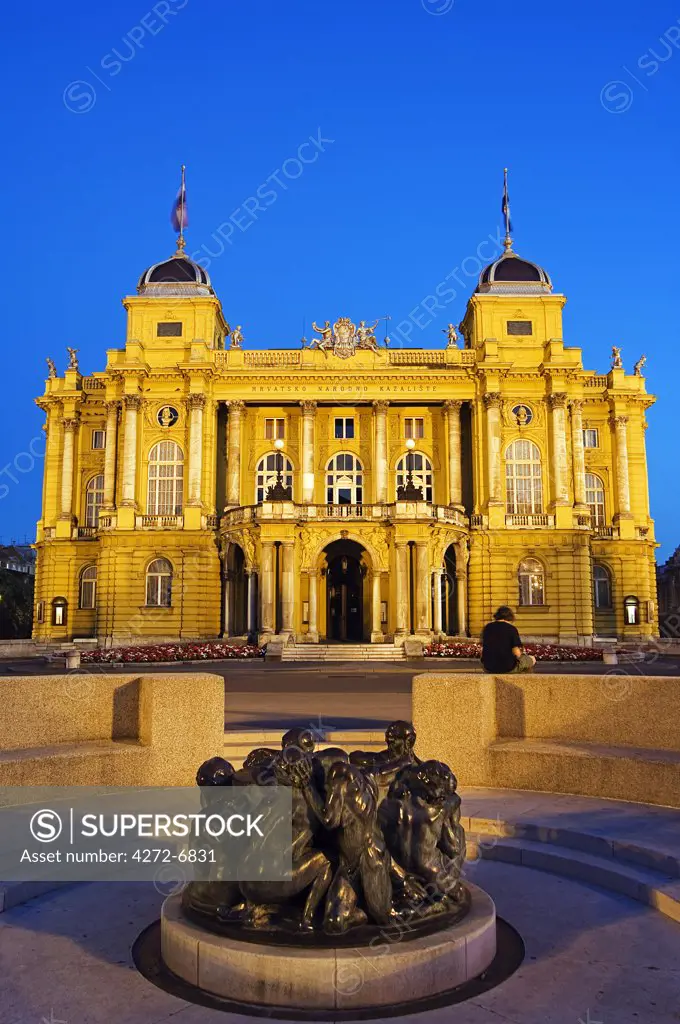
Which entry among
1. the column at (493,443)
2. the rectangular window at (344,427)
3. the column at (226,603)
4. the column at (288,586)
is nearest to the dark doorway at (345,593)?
the column at (288,586)

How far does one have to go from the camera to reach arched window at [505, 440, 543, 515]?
53.2m

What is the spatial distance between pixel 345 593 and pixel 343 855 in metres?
47.5

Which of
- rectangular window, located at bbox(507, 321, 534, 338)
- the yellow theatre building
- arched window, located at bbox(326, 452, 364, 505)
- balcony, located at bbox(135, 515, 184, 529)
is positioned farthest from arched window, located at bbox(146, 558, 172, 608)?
rectangular window, located at bbox(507, 321, 534, 338)

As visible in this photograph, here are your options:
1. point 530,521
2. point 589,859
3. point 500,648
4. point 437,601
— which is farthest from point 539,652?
point 589,859

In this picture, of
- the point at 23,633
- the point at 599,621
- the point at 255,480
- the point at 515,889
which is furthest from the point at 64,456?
the point at 515,889

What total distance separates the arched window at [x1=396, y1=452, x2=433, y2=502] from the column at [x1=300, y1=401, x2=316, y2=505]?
231 inches

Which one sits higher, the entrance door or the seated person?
the entrance door

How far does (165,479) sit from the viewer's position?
176 feet

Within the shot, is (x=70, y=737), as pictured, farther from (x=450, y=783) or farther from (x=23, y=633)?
(x=23, y=633)

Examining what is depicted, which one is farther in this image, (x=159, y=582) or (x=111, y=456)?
(x=111, y=456)

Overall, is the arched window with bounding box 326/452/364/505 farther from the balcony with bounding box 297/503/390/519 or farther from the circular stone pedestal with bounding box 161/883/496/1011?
the circular stone pedestal with bounding box 161/883/496/1011

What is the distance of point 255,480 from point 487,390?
15471 mm

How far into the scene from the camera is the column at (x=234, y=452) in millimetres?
52875

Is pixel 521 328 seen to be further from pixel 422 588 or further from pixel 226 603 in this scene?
pixel 226 603
